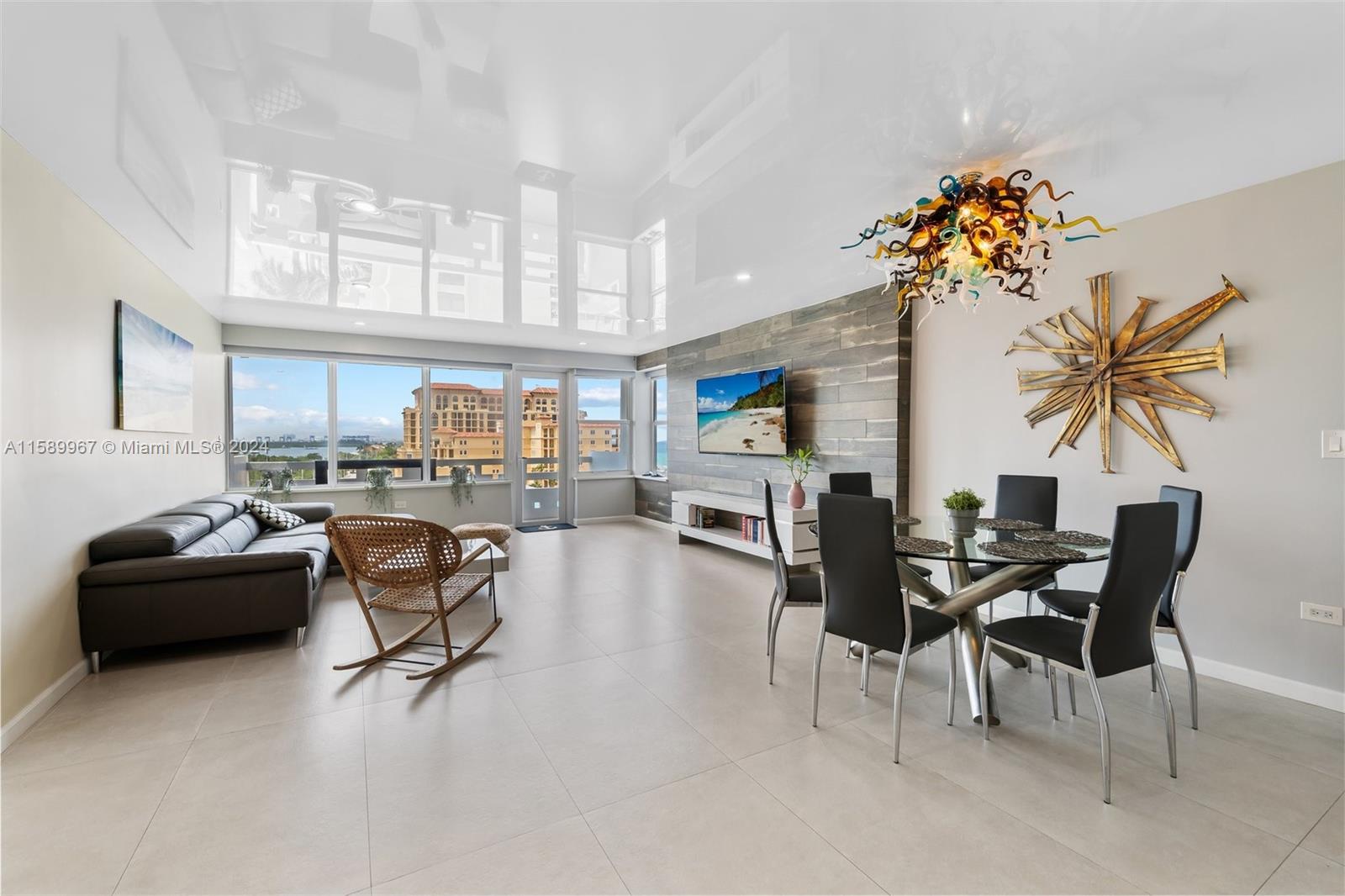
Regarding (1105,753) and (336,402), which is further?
(336,402)

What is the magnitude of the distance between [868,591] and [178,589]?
350 cm

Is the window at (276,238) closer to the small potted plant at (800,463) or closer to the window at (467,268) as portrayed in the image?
the window at (467,268)

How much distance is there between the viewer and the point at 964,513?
2908 mm

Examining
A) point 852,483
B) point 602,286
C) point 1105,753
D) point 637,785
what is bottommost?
point 637,785

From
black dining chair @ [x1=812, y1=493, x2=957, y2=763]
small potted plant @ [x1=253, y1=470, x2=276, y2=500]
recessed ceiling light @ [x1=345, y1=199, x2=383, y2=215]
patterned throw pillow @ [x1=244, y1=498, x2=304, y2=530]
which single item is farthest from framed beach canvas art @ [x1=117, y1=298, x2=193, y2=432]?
black dining chair @ [x1=812, y1=493, x2=957, y2=763]

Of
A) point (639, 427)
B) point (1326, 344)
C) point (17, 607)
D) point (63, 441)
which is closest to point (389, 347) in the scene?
point (639, 427)

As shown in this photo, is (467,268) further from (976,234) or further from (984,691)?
(984,691)

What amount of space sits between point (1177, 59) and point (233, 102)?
3.37 meters

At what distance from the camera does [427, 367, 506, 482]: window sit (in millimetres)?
7418

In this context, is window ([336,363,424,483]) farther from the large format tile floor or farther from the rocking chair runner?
the rocking chair runner

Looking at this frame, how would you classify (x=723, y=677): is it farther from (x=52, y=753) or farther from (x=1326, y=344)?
(x=1326, y=344)

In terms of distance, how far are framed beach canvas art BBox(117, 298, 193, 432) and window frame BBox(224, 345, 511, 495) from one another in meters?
1.64

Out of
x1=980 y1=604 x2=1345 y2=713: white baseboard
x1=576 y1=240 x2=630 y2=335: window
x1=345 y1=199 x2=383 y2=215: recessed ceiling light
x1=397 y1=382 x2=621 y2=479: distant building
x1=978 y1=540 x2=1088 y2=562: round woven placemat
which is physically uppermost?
x1=345 y1=199 x2=383 y2=215: recessed ceiling light

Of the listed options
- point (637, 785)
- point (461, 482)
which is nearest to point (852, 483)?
point (637, 785)
